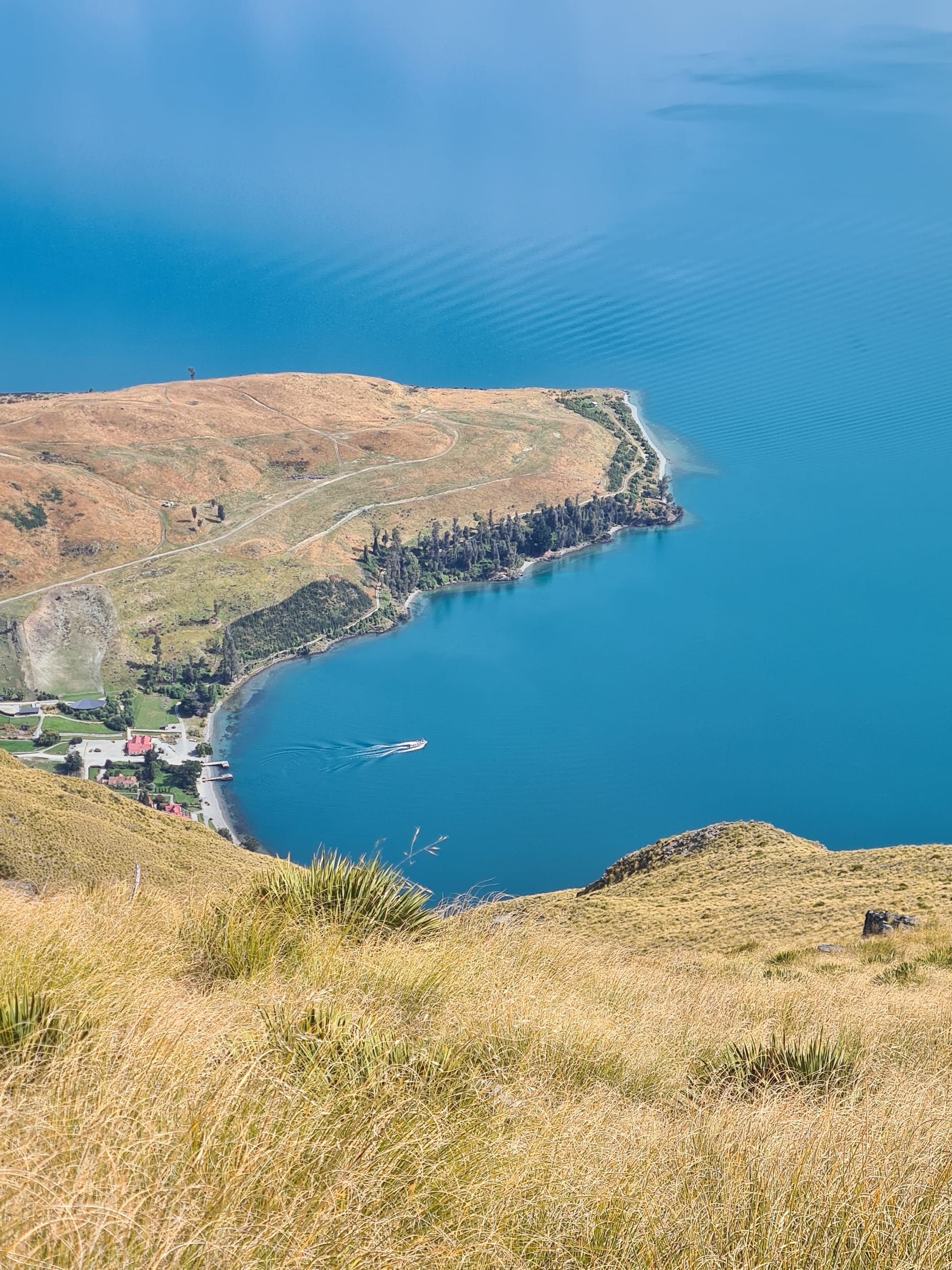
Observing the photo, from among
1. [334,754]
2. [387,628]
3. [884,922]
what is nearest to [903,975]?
[884,922]

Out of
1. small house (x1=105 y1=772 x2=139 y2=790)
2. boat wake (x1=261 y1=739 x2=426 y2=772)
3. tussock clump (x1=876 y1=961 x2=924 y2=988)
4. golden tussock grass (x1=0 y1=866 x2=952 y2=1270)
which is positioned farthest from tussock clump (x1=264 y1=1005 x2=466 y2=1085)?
boat wake (x1=261 y1=739 x2=426 y2=772)

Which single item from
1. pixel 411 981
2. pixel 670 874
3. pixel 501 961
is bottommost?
pixel 670 874

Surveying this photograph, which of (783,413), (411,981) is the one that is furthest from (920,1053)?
(783,413)

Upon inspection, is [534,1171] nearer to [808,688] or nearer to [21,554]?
[808,688]

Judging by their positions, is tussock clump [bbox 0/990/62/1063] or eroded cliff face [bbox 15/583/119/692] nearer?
tussock clump [bbox 0/990/62/1063]

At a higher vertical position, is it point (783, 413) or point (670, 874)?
point (783, 413)

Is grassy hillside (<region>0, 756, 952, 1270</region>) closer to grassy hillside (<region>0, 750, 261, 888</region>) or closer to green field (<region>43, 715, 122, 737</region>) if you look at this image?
grassy hillside (<region>0, 750, 261, 888</region>)

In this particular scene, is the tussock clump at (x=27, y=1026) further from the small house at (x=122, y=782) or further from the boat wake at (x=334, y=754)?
the boat wake at (x=334, y=754)
